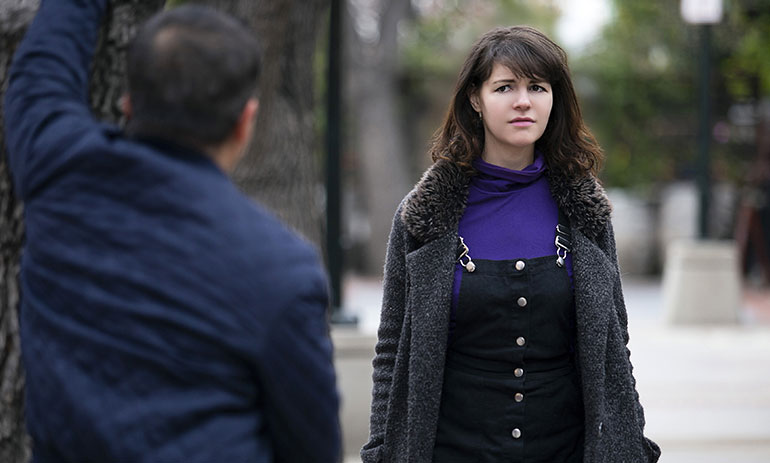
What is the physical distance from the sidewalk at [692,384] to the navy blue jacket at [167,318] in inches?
167

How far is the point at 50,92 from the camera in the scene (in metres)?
1.91

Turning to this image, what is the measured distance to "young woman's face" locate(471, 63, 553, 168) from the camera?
9.73 feet

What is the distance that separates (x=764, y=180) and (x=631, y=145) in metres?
3.06

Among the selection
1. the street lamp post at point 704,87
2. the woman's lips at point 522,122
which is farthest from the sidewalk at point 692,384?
the woman's lips at point 522,122

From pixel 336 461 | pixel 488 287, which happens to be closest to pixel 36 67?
pixel 336 461

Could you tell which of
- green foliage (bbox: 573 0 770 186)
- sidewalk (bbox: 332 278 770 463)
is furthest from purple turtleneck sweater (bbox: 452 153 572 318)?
green foliage (bbox: 573 0 770 186)

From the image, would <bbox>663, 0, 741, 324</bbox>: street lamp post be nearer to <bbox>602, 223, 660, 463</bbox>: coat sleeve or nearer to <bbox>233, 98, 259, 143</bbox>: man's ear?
<bbox>602, 223, 660, 463</bbox>: coat sleeve

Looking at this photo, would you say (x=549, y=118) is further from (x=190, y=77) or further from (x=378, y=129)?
(x=378, y=129)

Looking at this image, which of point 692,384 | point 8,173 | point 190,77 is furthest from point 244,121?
point 692,384

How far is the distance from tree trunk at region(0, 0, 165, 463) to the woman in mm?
916

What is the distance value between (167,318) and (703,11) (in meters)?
10.3

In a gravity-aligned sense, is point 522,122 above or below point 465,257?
above

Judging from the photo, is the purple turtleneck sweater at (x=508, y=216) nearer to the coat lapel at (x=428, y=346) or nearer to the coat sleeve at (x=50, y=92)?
the coat lapel at (x=428, y=346)

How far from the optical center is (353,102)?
712 inches
